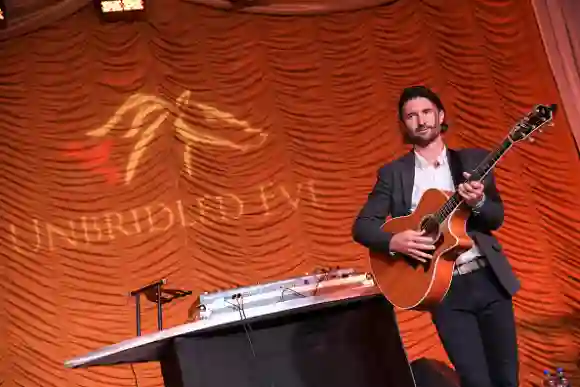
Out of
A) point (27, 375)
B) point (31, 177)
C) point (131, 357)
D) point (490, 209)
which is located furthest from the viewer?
point (31, 177)

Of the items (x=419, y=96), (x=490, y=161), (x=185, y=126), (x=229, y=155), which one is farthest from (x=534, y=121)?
(x=185, y=126)

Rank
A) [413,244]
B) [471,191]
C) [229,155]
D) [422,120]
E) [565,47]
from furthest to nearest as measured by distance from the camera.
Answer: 1. [565,47]
2. [229,155]
3. [422,120]
4. [413,244]
5. [471,191]

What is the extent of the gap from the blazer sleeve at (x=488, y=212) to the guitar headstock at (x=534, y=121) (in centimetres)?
13

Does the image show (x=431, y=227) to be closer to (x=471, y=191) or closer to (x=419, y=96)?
(x=471, y=191)

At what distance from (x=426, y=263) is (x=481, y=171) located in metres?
0.28

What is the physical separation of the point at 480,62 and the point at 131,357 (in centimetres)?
334

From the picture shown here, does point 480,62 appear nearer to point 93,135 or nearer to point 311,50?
point 311,50

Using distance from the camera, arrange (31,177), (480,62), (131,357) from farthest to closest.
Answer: (480,62) → (31,177) → (131,357)

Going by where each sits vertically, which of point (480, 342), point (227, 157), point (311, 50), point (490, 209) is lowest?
point (480, 342)

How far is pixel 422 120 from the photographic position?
1.96 metres

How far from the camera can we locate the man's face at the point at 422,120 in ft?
6.43

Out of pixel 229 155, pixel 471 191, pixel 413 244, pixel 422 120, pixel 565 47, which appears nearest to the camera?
pixel 471 191

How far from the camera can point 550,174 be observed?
4.39m

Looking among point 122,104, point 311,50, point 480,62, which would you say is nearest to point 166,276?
point 122,104
